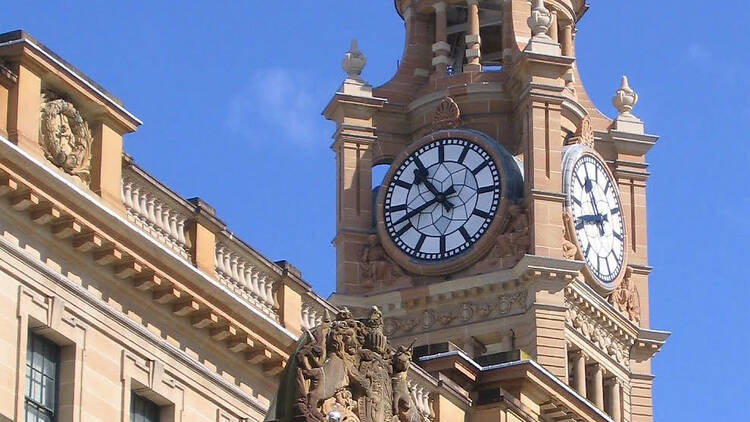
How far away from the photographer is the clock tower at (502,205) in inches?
3179

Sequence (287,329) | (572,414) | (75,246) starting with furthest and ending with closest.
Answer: (572,414) → (287,329) → (75,246)

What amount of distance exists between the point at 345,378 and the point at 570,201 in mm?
41610

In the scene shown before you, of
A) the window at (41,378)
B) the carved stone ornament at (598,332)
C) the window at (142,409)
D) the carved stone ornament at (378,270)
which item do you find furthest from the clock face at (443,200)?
the window at (41,378)

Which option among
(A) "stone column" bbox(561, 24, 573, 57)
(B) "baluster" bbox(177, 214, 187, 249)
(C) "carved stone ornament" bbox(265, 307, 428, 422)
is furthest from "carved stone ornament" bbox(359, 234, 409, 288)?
(C) "carved stone ornament" bbox(265, 307, 428, 422)

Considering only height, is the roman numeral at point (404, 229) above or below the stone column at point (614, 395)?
above

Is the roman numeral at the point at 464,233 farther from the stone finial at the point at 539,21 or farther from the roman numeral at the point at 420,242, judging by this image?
the stone finial at the point at 539,21

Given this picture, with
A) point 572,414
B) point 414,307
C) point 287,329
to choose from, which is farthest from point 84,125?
point 414,307

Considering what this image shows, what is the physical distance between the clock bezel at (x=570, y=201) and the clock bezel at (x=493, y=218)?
1.21 m

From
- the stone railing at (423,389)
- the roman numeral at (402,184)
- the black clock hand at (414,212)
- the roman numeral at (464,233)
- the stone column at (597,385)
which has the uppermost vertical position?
the roman numeral at (402,184)

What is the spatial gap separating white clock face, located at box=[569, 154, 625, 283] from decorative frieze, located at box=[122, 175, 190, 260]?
34.4 meters

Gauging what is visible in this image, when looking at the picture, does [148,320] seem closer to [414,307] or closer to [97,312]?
[97,312]

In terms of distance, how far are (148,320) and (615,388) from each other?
38.4 m

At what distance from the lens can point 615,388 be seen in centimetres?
8388

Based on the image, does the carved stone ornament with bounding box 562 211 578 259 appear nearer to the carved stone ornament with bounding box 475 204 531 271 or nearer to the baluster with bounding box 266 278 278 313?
the carved stone ornament with bounding box 475 204 531 271
